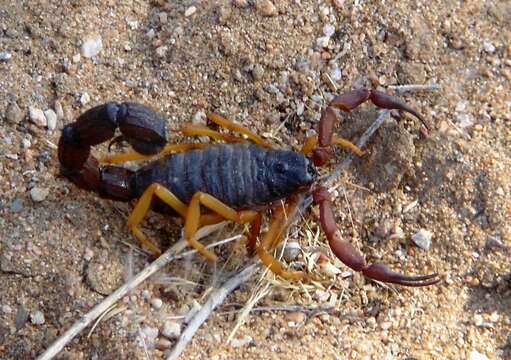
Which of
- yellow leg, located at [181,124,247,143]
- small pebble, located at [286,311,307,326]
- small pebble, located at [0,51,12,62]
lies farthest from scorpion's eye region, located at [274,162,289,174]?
small pebble, located at [0,51,12,62]

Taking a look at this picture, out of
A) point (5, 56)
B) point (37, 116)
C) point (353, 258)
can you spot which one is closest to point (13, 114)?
point (37, 116)

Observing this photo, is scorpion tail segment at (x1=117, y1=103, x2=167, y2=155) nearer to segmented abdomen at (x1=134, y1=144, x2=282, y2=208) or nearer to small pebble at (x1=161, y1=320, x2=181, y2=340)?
segmented abdomen at (x1=134, y1=144, x2=282, y2=208)

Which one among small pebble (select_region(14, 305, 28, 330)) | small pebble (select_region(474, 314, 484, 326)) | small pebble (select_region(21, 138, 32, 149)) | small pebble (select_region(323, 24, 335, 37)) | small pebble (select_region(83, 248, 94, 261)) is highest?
small pebble (select_region(323, 24, 335, 37))

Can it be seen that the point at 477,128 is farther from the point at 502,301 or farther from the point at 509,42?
the point at 502,301

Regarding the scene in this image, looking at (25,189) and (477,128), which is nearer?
(25,189)

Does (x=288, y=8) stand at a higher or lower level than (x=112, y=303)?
higher

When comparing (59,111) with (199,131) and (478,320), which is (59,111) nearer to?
(199,131)

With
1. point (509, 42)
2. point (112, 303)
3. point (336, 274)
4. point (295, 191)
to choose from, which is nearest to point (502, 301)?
point (336, 274)
